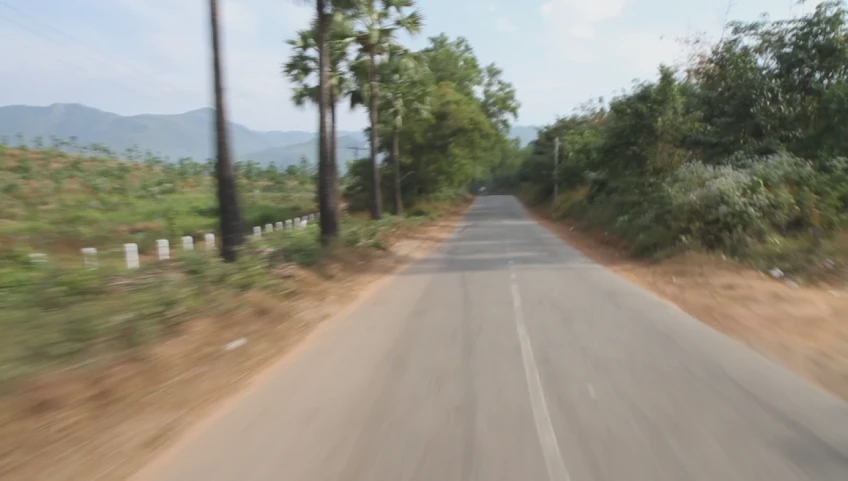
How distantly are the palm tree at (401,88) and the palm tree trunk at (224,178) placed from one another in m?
15.0

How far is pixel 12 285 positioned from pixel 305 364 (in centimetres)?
468

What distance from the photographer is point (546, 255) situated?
21.6 m

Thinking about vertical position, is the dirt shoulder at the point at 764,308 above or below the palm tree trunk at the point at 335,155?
below

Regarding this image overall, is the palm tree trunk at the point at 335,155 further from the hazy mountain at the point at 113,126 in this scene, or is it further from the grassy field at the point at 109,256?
the hazy mountain at the point at 113,126

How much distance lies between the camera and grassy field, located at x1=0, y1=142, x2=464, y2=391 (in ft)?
24.7

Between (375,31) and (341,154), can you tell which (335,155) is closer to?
Result: (375,31)

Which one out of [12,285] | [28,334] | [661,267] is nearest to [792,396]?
[28,334]

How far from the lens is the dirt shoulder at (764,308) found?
865 centimetres

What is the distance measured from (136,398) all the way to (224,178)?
745 centimetres

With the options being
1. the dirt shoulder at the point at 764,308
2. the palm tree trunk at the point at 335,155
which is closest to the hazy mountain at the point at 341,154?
the palm tree trunk at the point at 335,155

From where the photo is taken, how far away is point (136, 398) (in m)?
6.95

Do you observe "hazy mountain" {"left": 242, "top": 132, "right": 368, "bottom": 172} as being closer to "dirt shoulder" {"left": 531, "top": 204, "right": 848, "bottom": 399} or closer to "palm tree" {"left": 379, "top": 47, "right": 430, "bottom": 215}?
"palm tree" {"left": 379, "top": 47, "right": 430, "bottom": 215}

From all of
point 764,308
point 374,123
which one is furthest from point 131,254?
point 374,123

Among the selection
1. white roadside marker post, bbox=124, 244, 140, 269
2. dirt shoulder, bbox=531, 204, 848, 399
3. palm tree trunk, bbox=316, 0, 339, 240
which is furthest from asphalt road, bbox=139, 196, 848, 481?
palm tree trunk, bbox=316, 0, 339, 240
